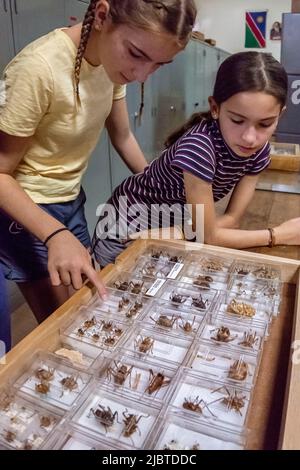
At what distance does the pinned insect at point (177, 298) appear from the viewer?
82 centimetres

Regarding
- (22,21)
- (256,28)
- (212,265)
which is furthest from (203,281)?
(256,28)

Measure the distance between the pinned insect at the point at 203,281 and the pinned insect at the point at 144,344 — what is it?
0.20m

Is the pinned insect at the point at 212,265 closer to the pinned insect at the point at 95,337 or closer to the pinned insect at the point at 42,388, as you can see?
the pinned insect at the point at 95,337

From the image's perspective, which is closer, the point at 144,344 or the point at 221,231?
the point at 144,344

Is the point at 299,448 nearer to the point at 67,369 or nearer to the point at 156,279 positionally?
the point at 67,369

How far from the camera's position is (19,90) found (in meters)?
0.88

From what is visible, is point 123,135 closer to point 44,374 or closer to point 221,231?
point 221,231

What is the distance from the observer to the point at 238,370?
2.14 ft

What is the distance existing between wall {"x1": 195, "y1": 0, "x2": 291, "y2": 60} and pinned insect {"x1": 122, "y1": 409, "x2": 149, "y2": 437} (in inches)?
275

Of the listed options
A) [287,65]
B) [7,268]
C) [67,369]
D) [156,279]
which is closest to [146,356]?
[67,369]

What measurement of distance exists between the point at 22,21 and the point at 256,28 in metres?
6.04

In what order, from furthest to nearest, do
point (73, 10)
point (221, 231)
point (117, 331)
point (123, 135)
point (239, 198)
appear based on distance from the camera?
point (73, 10)
point (123, 135)
point (239, 198)
point (221, 231)
point (117, 331)

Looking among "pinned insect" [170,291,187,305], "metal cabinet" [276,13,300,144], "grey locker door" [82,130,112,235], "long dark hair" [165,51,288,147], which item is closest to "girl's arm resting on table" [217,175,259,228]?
"long dark hair" [165,51,288,147]

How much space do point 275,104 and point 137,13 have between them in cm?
38
